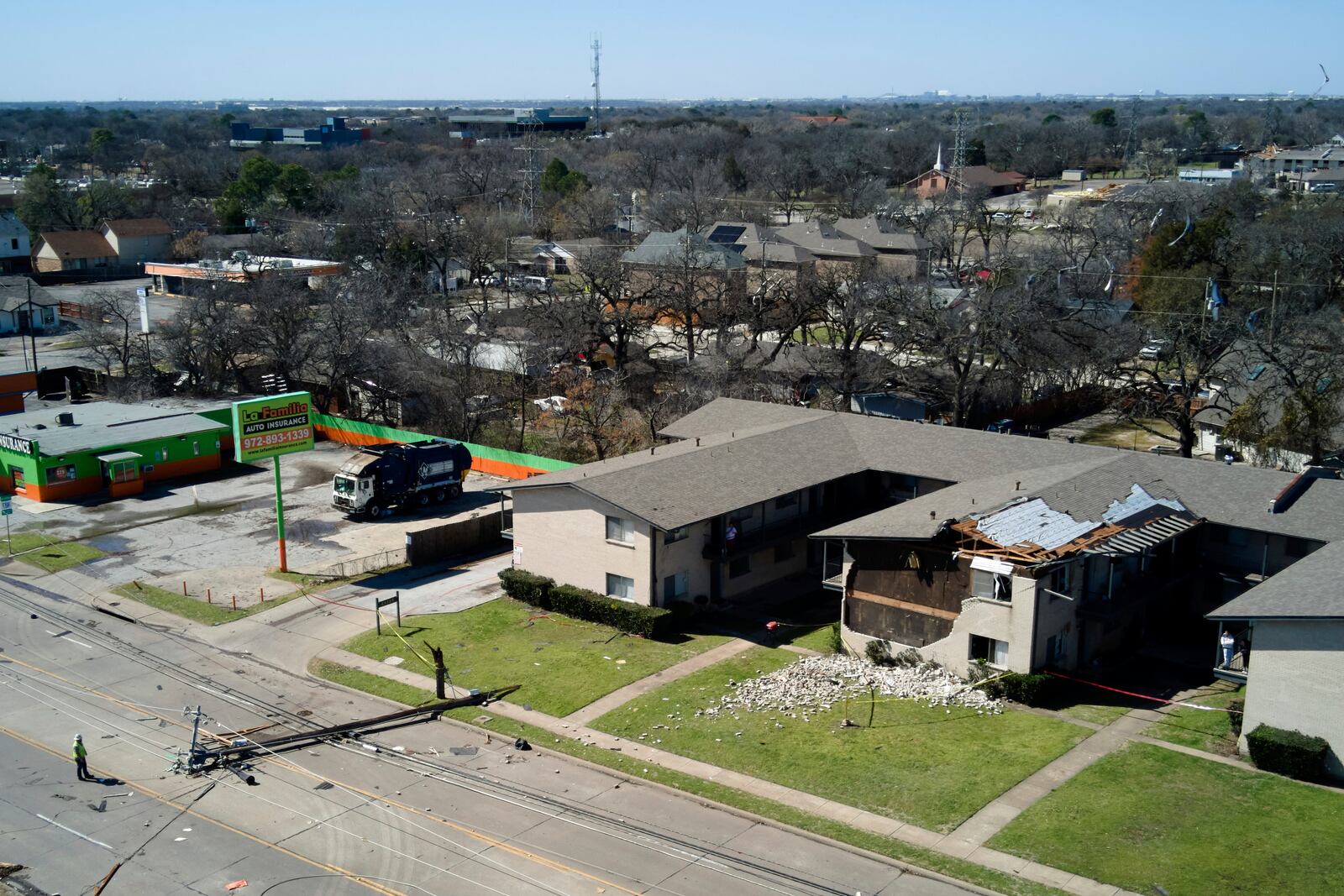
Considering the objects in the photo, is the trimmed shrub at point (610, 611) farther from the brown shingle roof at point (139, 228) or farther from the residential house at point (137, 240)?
the brown shingle roof at point (139, 228)

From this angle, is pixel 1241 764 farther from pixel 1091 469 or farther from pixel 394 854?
pixel 394 854

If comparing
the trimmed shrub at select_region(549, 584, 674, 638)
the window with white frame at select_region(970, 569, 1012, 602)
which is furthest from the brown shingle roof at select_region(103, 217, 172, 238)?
the window with white frame at select_region(970, 569, 1012, 602)

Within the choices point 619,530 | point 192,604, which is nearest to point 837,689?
point 619,530

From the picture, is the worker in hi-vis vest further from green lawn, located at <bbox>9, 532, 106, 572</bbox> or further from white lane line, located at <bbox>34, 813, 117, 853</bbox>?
green lawn, located at <bbox>9, 532, 106, 572</bbox>

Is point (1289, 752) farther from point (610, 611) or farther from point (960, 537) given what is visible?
point (610, 611)

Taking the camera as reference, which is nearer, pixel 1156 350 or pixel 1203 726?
pixel 1203 726

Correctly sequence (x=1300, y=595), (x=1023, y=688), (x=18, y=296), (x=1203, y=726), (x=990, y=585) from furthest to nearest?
1. (x=18, y=296)
2. (x=990, y=585)
3. (x=1023, y=688)
4. (x=1203, y=726)
5. (x=1300, y=595)
